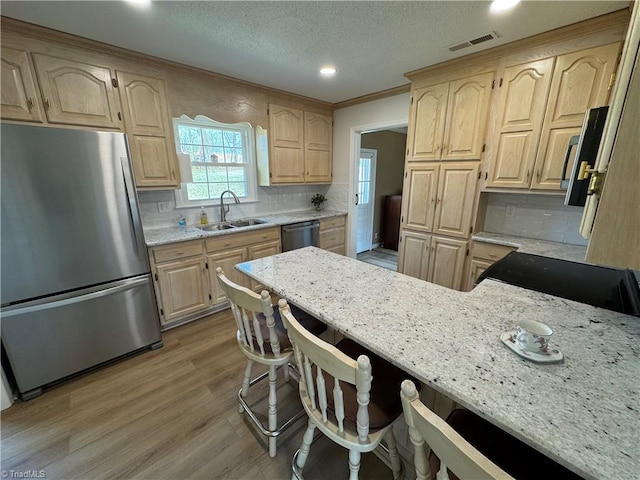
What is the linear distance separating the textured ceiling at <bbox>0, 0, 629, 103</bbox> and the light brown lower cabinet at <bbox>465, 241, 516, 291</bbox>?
1.71 meters

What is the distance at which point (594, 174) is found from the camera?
76cm

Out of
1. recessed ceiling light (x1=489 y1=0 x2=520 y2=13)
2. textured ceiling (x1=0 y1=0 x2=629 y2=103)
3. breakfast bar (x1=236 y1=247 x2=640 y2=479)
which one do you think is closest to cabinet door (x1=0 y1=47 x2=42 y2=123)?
textured ceiling (x1=0 y1=0 x2=629 y2=103)

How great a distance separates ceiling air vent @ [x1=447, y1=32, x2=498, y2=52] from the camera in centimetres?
201

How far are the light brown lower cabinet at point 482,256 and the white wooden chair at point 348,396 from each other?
1890 mm

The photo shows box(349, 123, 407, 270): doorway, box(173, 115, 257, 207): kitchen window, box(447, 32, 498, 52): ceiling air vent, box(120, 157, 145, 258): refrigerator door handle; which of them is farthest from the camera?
box(349, 123, 407, 270): doorway

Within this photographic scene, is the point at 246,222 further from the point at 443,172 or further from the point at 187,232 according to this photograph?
the point at 443,172

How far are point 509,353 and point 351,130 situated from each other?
3.50 metres

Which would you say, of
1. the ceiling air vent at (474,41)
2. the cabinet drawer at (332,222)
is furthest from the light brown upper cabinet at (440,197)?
the cabinet drawer at (332,222)

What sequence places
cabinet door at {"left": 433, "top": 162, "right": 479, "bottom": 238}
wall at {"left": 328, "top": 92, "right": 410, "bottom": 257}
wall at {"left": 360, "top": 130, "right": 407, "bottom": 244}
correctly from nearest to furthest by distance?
cabinet door at {"left": 433, "top": 162, "right": 479, "bottom": 238} < wall at {"left": 328, "top": 92, "right": 410, "bottom": 257} < wall at {"left": 360, "top": 130, "right": 407, "bottom": 244}

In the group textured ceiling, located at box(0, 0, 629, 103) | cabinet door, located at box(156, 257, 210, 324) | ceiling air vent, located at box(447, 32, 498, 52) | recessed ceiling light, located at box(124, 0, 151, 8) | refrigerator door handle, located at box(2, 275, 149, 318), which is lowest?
cabinet door, located at box(156, 257, 210, 324)

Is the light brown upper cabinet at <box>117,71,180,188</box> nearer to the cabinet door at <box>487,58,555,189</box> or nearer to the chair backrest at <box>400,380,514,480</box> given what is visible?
the chair backrest at <box>400,380,514,480</box>

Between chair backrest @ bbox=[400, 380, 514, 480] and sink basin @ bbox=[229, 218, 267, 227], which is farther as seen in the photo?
sink basin @ bbox=[229, 218, 267, 227]

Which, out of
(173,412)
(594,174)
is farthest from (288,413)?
(594,174)

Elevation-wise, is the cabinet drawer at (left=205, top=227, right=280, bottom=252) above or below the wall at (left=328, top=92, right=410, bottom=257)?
below
